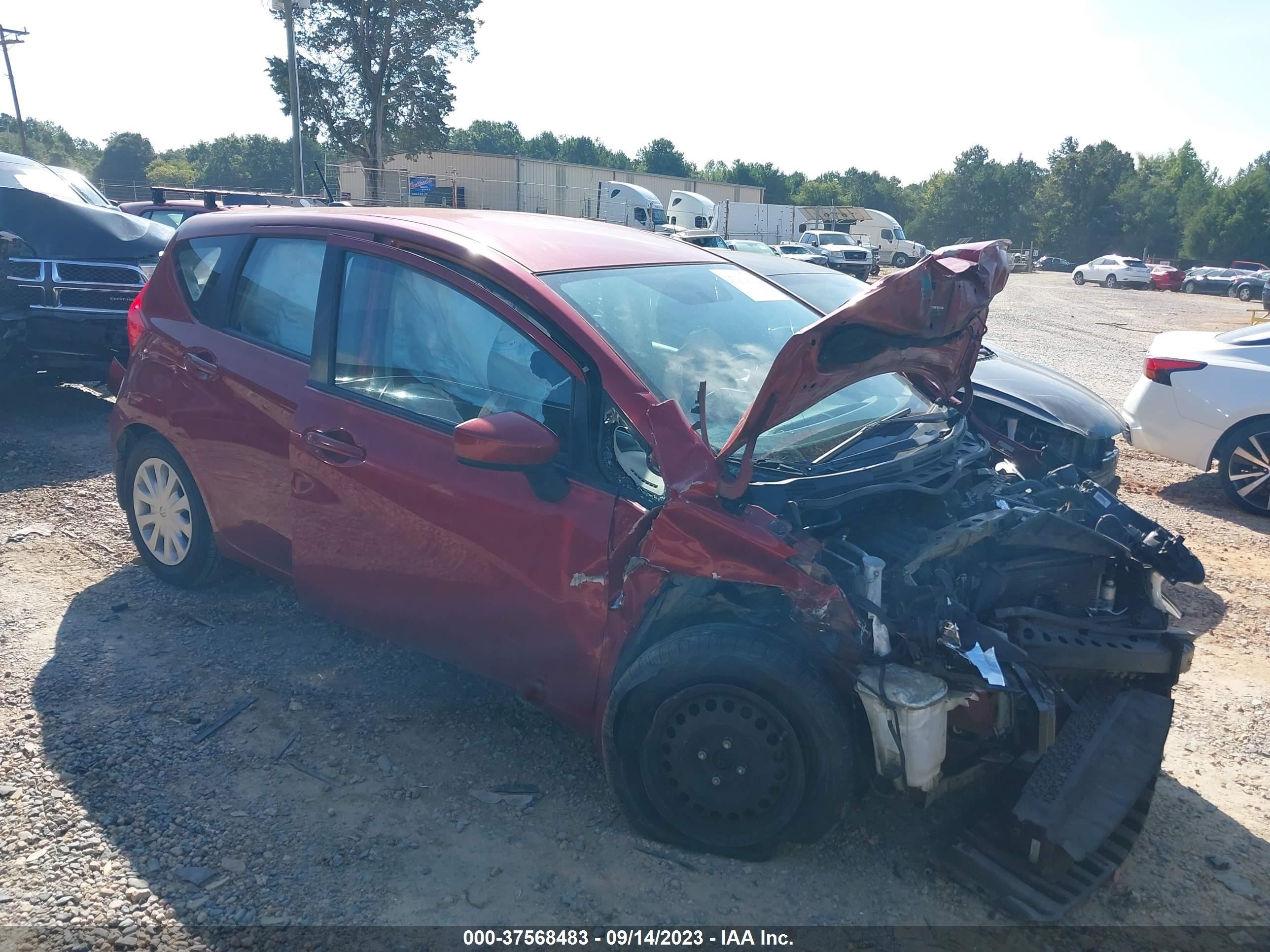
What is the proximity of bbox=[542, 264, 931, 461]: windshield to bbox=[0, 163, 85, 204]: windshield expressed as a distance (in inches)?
277

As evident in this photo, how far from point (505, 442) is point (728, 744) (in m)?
1.11

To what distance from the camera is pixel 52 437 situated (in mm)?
7352

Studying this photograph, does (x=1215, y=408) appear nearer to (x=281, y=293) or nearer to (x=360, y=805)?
(x=281, y=293)

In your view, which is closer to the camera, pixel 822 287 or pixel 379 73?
pixel 822 287

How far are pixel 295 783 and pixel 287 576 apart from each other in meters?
0.95

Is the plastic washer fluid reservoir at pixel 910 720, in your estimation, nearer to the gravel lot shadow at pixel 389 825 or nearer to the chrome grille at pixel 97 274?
the gravel lot shadow at pixel 389 825

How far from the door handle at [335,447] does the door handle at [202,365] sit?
30.5 inches

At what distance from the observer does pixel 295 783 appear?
125 inches

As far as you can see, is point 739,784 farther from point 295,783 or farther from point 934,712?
point 295,783

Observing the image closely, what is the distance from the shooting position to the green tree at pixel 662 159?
93562mm

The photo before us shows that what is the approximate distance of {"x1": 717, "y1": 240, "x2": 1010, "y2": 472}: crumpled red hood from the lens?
263cm

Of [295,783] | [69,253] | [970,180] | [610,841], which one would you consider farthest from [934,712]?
[970,180]

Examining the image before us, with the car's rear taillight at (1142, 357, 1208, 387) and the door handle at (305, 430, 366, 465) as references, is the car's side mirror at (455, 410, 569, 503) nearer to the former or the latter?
the door handle at (305, 430, 366, 465)

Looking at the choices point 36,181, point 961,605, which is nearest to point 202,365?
point 961,605
